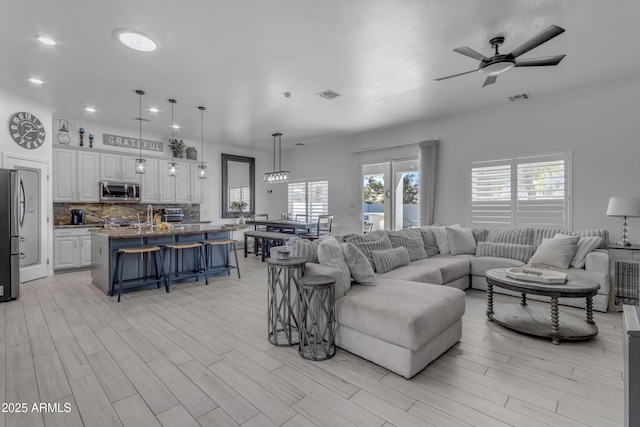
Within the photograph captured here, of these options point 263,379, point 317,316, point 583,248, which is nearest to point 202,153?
point 317,316

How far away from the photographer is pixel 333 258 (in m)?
3.04

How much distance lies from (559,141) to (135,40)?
6.04 meters

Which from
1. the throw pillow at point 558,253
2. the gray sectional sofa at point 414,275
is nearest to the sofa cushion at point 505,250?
the gray sectional sofa at point 414,275

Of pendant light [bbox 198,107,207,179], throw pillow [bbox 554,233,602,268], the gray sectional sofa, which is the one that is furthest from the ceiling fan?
pendant light [bbox 198,107,207,179]

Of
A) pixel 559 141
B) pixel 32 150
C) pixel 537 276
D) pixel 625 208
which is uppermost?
pixel 559 141

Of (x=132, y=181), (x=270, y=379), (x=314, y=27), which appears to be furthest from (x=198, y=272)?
(x=314, y=27)

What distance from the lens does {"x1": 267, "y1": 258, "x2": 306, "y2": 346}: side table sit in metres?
2.80

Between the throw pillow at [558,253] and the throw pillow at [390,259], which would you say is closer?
Result: the throw pillow at [390,259]

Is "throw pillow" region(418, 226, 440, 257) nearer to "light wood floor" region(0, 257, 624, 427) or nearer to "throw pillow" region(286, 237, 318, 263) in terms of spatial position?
"light wood floor" region(0, 257, 624, 427)

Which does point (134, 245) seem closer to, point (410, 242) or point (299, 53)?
point (299, 53)

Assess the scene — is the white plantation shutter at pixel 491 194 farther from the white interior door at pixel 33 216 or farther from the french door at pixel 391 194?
the white interior door at pixel 33 216

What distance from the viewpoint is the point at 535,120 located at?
506cm

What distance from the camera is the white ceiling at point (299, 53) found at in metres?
2.68

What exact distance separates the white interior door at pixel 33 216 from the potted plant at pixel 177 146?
99.7 inches
